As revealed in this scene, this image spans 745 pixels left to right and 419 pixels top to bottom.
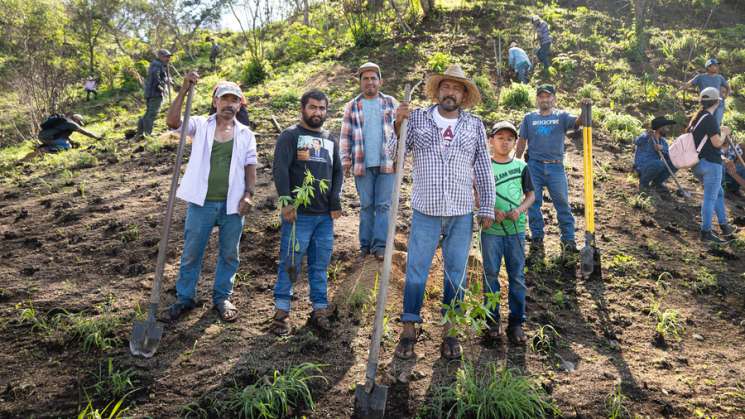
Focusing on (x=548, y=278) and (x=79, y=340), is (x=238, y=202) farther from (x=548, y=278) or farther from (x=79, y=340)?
(x=548, y=278)

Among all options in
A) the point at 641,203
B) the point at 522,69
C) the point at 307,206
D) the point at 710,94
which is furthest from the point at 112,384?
the point at 522,69

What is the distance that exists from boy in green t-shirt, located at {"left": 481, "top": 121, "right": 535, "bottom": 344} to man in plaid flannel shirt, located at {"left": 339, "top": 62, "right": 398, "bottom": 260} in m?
1.16

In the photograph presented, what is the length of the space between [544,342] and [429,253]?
1238mm

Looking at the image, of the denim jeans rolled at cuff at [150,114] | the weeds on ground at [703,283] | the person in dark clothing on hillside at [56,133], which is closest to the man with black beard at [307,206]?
the weeds on ground at [703,283]

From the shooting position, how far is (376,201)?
5266 mm

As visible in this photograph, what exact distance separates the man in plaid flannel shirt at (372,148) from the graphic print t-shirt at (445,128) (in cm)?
125

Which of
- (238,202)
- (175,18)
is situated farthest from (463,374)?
(175,18)

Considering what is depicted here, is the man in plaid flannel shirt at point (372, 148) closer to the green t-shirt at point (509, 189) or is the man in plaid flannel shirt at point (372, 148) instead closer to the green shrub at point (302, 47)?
the green t-shirt at point (509, 189)

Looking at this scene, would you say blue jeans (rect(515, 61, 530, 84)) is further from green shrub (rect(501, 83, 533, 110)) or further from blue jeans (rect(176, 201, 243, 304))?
blue jeans (rect(176, 201, 243, 304))

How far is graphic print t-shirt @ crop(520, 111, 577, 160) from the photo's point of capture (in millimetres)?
5883

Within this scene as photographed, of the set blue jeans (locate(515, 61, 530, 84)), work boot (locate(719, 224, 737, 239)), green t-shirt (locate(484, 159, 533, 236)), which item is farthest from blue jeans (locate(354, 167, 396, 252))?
blue jeans (locate(515, 61, 530, 84))

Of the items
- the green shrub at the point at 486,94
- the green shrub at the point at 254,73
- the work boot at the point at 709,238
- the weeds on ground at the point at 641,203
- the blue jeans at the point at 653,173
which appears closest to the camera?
the work boot at the point at 709,238

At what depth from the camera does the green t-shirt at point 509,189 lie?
4.22m

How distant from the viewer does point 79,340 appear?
413 centimetres
